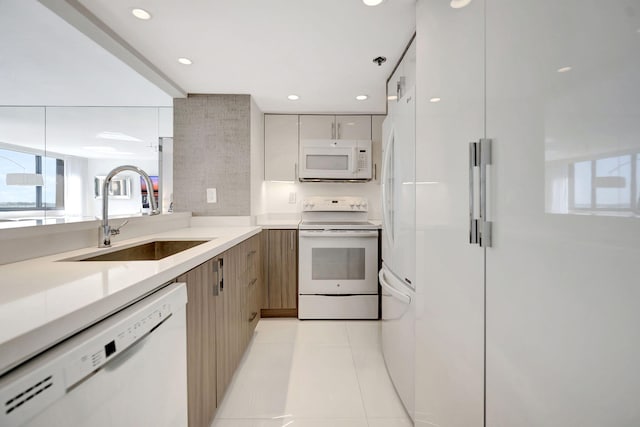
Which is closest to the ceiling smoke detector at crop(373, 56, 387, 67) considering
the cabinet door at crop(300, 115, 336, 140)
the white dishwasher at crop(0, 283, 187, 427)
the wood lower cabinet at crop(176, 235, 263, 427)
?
the cabinet door at crop(300, 115, 336, 140)

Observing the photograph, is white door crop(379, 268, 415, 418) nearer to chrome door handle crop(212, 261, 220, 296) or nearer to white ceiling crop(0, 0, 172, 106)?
chrome door handle crop(212, 261, 220, 296)

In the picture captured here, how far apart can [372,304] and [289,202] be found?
1.54 meters

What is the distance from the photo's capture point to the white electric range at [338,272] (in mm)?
2670

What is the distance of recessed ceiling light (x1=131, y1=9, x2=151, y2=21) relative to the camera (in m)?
1.44

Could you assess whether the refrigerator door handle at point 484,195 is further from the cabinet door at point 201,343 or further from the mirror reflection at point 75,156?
the mirror reflection at point 75,156

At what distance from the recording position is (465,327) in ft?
3.04

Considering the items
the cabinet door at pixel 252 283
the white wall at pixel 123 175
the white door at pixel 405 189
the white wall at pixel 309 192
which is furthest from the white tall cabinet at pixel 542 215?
the white wall at pixel 123 175

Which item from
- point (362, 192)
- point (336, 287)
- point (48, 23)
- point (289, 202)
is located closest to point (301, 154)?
point (289, 202)

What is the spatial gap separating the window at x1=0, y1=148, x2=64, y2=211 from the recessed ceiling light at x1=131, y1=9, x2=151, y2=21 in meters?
2.18

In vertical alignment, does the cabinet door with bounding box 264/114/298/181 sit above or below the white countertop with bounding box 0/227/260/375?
above

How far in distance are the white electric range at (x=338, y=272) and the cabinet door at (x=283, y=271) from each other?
0.27ft

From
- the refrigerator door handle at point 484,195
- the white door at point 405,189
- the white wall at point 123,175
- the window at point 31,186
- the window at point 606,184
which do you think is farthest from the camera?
the white wall at point 123,175

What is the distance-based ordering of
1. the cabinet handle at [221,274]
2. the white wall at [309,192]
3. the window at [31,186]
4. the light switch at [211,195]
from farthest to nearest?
the white wall at [309,192], the light switch at [211,195], the window at [31,186], the cabinet handle at [221,274]

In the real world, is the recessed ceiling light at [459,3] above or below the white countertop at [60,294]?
above
